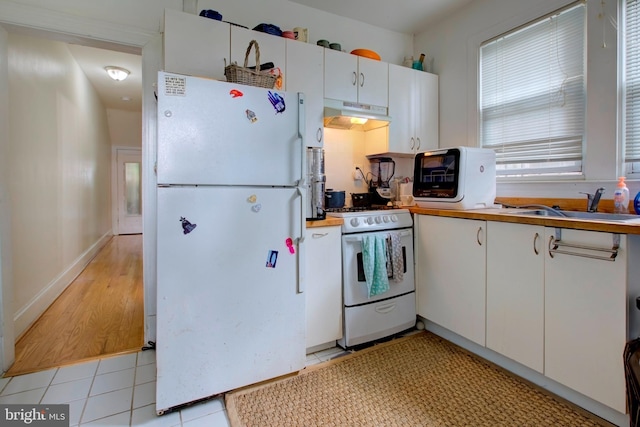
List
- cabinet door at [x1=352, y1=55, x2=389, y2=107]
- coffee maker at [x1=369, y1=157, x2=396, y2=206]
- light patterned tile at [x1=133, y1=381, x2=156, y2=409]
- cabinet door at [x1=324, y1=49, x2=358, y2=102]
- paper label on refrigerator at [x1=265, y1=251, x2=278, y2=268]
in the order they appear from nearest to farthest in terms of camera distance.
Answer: light patterned tile at [x1=133, y1=381, x2=156, y2=409] < paper label on refrigerator at [x1=265, y1=251, x2=278, y2=268] < cabinet door at [x1=324, y1=49, x2=358, y2=102] < cabinet door at [x1=352, y1=55, x2=389, y2=107] < coffee maker at [x1=369, y1=157, x2=396, y2=206]

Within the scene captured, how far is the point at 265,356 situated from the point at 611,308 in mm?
1652

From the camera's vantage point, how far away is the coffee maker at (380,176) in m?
2.89

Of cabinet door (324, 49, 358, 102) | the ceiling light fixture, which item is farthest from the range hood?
the ceiling light fixture

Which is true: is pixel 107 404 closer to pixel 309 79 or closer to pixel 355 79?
pixel 309 79

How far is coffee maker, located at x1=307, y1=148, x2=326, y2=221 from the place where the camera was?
2.10 metres

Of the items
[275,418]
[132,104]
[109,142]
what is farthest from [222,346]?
[109,142]

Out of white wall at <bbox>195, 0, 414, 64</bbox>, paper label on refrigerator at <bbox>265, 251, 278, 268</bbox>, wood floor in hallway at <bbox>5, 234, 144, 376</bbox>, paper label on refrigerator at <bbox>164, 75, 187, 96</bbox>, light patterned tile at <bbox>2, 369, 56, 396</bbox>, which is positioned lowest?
light patterned tile at <bbox>2, 369, 56, 396</bbox>

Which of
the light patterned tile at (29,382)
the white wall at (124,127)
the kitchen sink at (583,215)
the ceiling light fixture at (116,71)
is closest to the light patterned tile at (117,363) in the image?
the light patterned tile at (29,382)

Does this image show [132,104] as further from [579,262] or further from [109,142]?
[579,262]

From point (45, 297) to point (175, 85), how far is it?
263 centimetres

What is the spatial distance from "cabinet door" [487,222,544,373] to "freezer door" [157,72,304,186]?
124 cm

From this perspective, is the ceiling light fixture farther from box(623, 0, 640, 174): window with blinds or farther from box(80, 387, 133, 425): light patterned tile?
box(623, 0, 640, 174): window with blinds

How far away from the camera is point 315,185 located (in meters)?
2.15

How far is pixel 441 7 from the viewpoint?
2750mm
